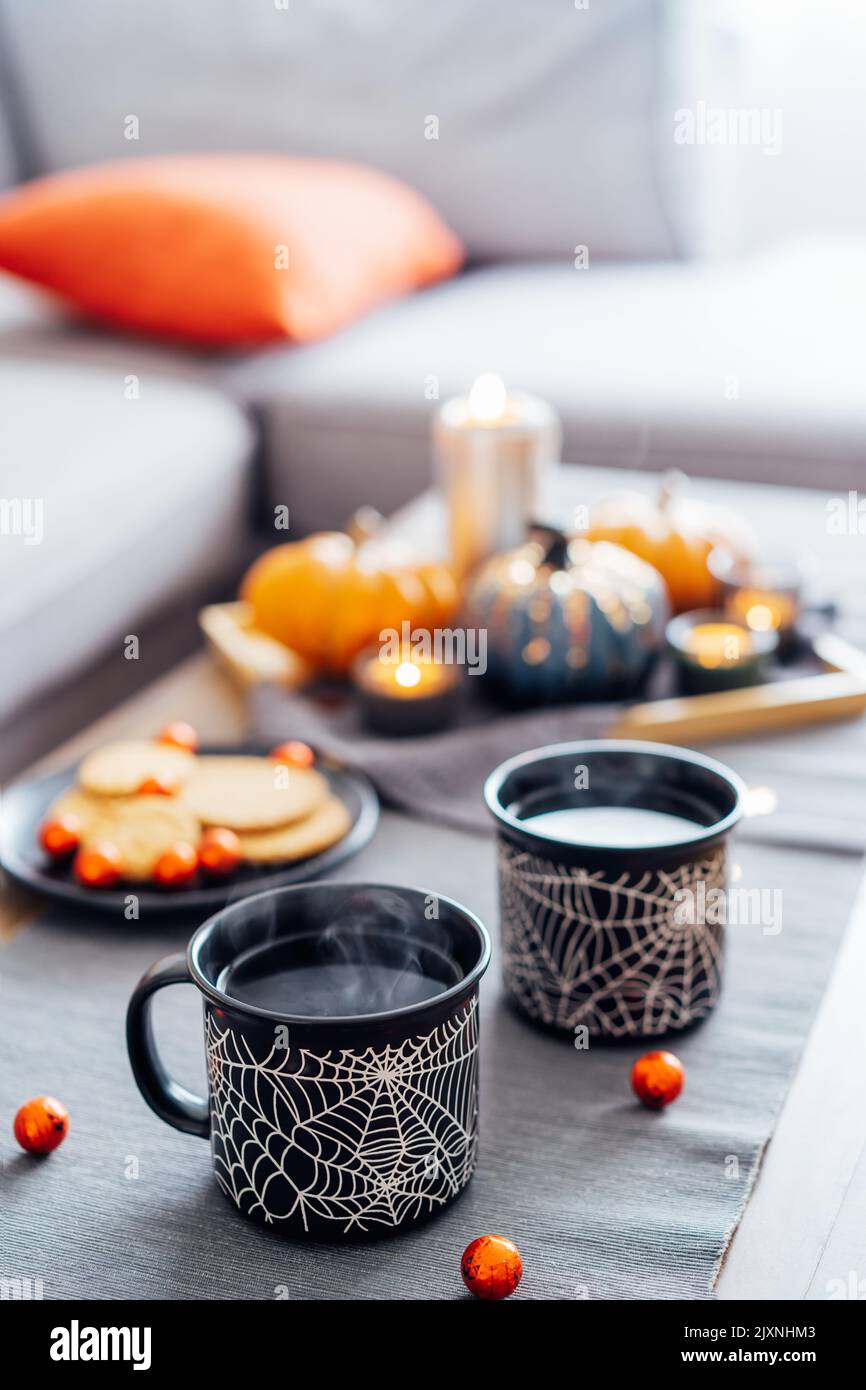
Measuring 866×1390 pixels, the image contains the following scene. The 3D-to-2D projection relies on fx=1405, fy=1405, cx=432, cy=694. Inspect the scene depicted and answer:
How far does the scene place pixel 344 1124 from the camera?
1.70 ft

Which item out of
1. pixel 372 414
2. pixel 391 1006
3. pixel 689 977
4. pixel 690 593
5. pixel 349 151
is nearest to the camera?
pixel 391 1006

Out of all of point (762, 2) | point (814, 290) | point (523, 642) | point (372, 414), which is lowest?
point (523, 642)

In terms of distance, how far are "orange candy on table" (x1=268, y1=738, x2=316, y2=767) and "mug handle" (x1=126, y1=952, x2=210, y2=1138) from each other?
0.35 metres

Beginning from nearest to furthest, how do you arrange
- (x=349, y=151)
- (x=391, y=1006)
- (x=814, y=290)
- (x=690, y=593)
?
1. (x=391, y=1006)
2. (x=690, y=593)
3. (x=814, y=290)
4. (x=349, y=151)

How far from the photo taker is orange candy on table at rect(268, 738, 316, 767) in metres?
0.92

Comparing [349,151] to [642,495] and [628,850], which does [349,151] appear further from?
[628,850]

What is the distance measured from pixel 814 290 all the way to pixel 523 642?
1476 millimetres

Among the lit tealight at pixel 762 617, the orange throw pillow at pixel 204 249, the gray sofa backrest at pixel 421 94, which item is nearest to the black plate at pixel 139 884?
the lit tealight at pixel 762 617

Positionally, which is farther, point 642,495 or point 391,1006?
point 642,495

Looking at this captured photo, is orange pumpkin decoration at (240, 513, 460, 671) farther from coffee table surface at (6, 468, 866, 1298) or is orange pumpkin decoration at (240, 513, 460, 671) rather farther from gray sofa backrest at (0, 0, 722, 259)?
gray sofa backrest at (0, 0, 722, 259)

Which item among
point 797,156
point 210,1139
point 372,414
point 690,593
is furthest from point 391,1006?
point 797,156

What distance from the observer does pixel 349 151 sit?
7.88ft

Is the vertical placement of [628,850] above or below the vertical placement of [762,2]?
below

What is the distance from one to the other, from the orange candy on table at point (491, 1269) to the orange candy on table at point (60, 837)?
0.40m
